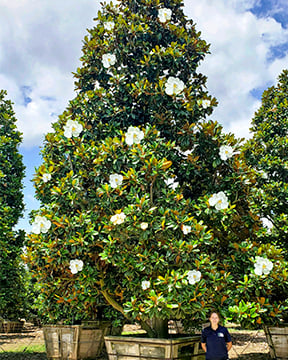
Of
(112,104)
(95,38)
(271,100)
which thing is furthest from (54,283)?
(271,100)

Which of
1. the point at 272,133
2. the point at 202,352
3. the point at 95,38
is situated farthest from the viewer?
the point at 272,133

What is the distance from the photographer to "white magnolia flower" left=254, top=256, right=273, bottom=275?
5.93 m

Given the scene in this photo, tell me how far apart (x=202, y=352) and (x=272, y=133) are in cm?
722

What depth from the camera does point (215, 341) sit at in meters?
5.29

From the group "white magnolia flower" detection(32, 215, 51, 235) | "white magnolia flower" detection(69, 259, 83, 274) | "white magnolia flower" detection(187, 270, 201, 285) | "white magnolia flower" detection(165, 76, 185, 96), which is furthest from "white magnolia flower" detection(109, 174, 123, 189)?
"white magnolia flower" detection(165, 76, 185, 96)

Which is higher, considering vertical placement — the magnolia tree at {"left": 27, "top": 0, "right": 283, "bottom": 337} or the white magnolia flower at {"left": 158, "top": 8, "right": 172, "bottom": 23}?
the white magnolia flower at {"left": 158, "top": 8, "right": 172, "bottom": 23}

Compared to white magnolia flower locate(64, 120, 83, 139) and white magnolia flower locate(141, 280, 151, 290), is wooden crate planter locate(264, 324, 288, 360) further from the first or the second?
white magnolia flower locate(64, 120, 83, 139)

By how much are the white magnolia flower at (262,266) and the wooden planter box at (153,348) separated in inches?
67.9

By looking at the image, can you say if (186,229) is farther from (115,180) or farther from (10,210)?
(10,210)

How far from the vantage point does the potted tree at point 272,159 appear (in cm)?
961

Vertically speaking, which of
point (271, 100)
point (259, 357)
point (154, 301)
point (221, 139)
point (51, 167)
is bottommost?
point (259, 357)

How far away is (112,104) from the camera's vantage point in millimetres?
7438

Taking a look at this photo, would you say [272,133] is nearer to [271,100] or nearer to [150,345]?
[271,100]

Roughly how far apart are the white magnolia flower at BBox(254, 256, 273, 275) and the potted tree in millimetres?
2643
